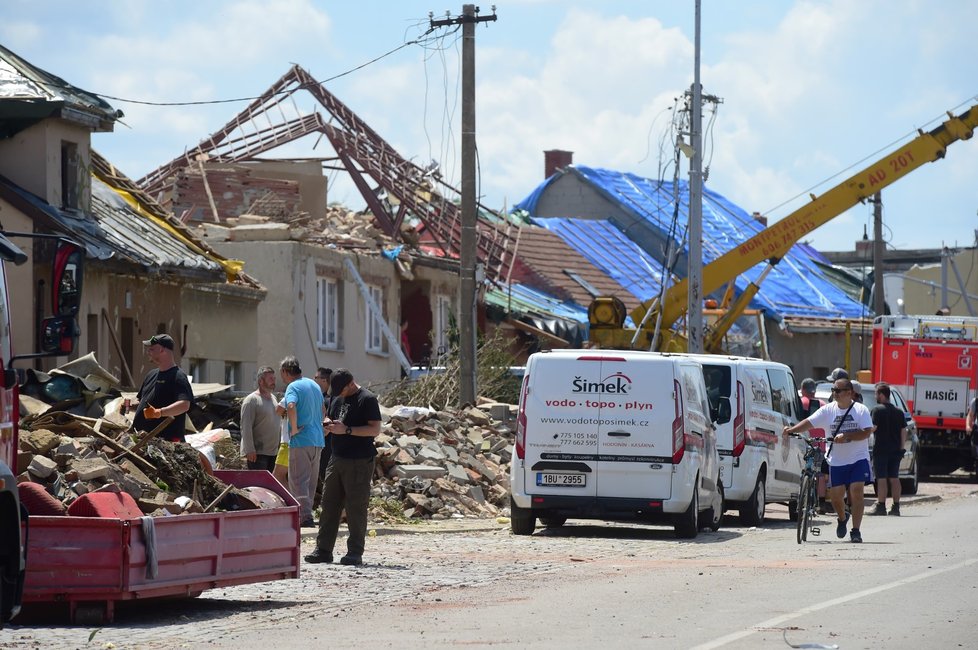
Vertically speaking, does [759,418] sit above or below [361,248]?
below

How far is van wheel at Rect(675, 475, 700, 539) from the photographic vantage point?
1895 centimetres

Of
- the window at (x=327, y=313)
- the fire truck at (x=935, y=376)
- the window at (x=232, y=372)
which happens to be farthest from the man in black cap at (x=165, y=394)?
the fire truck at (x=935, y=376)

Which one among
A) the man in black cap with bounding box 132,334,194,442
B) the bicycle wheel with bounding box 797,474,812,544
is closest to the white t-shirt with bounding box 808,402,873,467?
the bicycle wheel with bounding box 797,474,812,544

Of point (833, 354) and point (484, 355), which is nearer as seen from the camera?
point (484, 355)

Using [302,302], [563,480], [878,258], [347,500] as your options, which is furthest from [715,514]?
[878,258]

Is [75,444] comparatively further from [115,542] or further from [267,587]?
[115,542]

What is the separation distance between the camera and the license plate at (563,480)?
1872 centimetres

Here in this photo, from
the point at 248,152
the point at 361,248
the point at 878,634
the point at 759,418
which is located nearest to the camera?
the point at 878,634

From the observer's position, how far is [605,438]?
18734 millimetres

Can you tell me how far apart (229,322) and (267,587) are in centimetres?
1750

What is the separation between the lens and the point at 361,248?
36.6m

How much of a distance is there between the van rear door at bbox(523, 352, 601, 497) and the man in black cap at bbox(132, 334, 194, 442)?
539 cm

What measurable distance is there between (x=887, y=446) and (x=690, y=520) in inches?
211

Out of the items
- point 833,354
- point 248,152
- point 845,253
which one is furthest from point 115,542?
point 845,253
